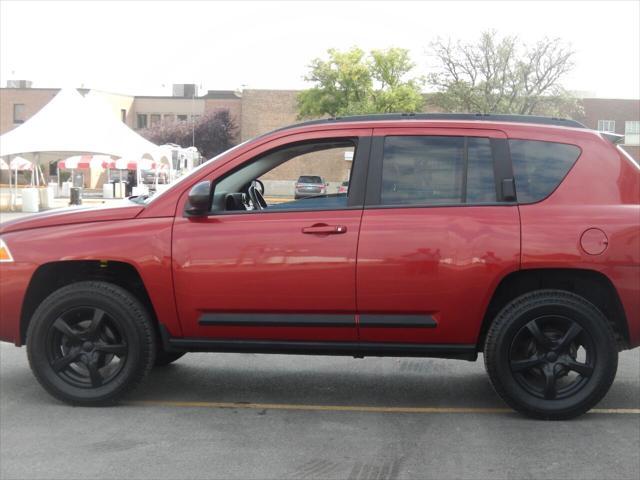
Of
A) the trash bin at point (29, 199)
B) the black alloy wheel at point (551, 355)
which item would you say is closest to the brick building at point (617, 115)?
the trash bin at point (29, 199)

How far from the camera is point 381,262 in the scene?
5.07m

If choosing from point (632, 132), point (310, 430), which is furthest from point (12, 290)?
point (632, 132)

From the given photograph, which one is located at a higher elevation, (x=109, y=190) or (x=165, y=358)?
(x=165, y=358)

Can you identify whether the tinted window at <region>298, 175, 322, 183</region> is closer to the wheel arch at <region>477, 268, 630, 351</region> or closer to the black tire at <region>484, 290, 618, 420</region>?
the wheel arch at <region>477, 268, 630, 351</region>

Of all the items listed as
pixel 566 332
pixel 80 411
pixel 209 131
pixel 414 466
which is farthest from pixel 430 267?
pixel 209 131

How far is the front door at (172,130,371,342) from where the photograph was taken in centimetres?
512

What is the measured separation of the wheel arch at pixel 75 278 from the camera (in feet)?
18.1

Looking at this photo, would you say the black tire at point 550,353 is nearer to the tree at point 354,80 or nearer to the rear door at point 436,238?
the rear door at point 436,238

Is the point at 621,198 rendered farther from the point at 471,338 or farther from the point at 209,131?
the point at 209,131

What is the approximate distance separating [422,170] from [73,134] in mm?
26523

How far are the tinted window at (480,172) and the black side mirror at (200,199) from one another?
1.67 meters

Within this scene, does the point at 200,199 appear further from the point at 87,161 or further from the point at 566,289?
the point at 87,161

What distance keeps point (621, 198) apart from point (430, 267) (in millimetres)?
1294

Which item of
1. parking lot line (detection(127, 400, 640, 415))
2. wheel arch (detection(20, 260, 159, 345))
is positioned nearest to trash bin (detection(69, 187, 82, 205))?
wheel arch (detection(20, 260, 159, 345))
